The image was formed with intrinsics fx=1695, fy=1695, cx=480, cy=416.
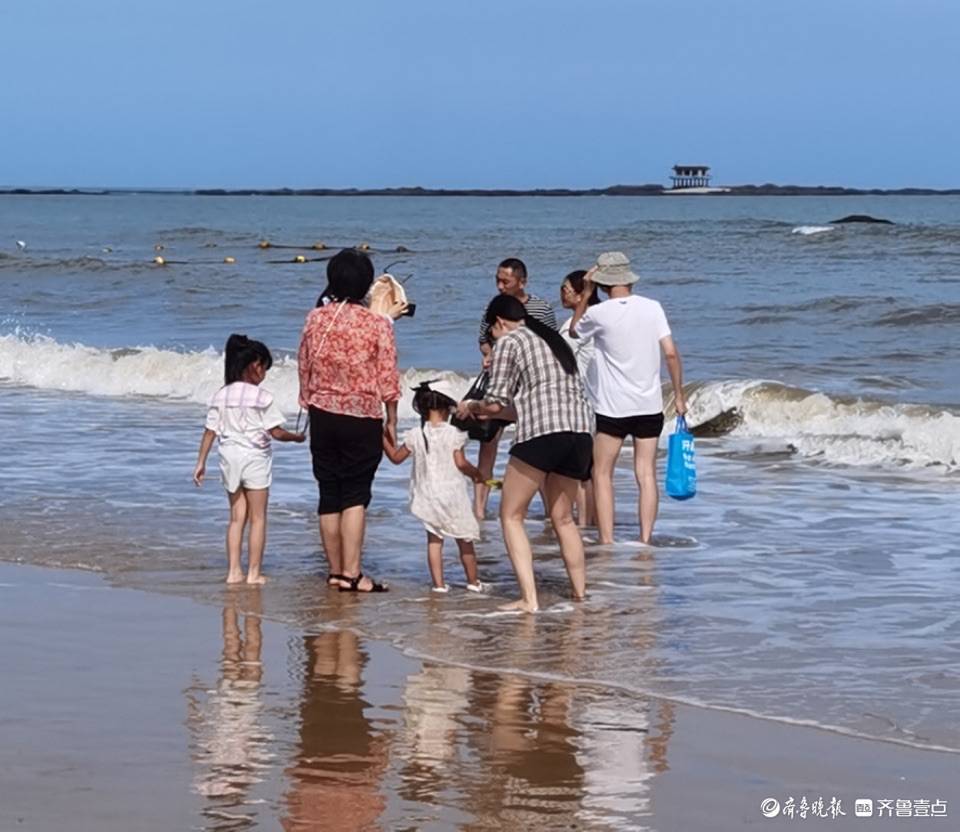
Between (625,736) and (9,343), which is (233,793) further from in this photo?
(9,343)

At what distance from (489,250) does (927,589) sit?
47.7 metres

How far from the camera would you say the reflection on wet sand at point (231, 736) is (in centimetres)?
524

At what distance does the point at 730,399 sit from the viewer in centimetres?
1727

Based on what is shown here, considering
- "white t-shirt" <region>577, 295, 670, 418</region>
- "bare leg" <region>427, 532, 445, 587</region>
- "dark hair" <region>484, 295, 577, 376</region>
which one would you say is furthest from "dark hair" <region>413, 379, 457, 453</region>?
"white t-shirt" <region>577, 295, 670, 418</region>

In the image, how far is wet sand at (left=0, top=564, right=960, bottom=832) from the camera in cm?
521

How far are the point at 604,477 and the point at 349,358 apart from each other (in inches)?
83.3

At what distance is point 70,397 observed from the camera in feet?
63.8

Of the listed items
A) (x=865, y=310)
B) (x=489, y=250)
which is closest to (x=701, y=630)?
(x=865, y=310)

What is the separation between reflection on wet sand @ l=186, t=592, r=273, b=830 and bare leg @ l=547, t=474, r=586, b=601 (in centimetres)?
154

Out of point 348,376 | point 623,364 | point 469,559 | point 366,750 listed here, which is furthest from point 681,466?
point 366,750

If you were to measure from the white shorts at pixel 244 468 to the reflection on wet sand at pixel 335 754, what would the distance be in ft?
4.87

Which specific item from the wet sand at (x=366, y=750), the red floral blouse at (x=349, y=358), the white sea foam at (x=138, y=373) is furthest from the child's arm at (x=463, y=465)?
the white sea foam at (x=138, y=373)

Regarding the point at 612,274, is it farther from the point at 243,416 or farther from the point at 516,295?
the point at 243,416

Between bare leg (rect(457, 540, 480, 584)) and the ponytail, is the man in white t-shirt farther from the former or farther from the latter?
the ponytail
